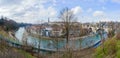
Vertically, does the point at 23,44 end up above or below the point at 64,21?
below

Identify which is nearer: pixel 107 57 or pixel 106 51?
pixel 107 57

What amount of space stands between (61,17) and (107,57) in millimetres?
16623

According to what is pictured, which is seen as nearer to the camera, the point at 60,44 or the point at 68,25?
the point at 68,25

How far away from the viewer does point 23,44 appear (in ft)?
114

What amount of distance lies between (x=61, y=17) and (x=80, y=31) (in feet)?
67.2

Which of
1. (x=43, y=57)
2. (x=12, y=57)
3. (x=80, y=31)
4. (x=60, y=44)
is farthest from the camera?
(x=80, y=31)

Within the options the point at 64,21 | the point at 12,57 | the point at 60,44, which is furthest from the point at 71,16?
the point at 12,57

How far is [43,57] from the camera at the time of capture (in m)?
30.3

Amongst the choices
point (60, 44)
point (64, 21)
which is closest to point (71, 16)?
point (64, 21)

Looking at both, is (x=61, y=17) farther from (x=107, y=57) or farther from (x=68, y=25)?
(x=107, y=57)

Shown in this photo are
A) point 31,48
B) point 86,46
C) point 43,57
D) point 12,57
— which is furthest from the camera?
point 86,46

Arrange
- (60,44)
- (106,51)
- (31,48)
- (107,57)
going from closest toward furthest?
1. (107,57)
2. (106,51)
3. (31,48)
4. (60,44)

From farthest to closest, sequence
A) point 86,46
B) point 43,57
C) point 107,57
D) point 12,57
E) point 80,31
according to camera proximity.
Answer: point 80,31, point 86,46, point 43,57, point 107,57, point 12,57

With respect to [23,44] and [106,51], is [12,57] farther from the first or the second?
[23,44]
